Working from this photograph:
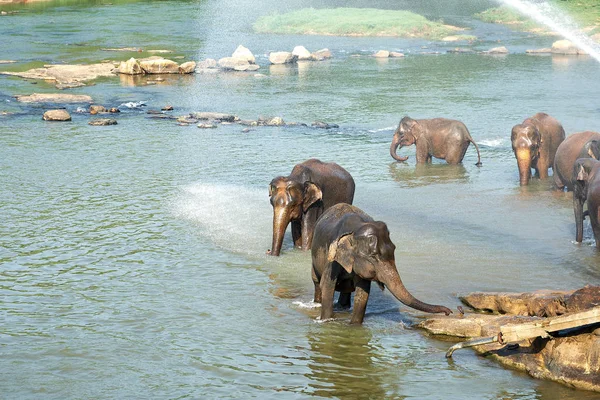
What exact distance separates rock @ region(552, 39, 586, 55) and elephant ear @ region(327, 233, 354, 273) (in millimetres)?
43937

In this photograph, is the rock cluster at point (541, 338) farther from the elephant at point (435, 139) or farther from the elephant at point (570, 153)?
the elephant at point (435, 139)

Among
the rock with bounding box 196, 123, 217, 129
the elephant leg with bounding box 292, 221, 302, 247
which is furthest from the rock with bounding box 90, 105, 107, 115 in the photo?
the elephant leg with bounding box 292, 221, 302, 247

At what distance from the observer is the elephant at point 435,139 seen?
25156mm

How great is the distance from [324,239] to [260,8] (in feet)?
226

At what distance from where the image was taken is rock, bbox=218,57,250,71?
4801cm

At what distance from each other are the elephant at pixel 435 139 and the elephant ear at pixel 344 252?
13369 millimetres

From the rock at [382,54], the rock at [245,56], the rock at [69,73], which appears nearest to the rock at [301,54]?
the rock at [245,56]

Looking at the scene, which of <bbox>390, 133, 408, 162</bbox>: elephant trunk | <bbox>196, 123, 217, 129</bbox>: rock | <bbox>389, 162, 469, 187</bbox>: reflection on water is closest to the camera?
<bbox>389, 162, 469, 187</bbox>: reflection on water

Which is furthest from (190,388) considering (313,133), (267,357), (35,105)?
(35,105)

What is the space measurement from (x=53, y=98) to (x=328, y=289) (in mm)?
26641

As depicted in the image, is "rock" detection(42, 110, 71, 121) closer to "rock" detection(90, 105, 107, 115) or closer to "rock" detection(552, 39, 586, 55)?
"rock" detection(90, 105, 107, 115)

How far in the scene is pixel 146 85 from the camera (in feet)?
139

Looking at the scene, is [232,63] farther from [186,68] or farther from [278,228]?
[278,228]

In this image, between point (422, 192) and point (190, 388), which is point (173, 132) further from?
point (190, 388)
